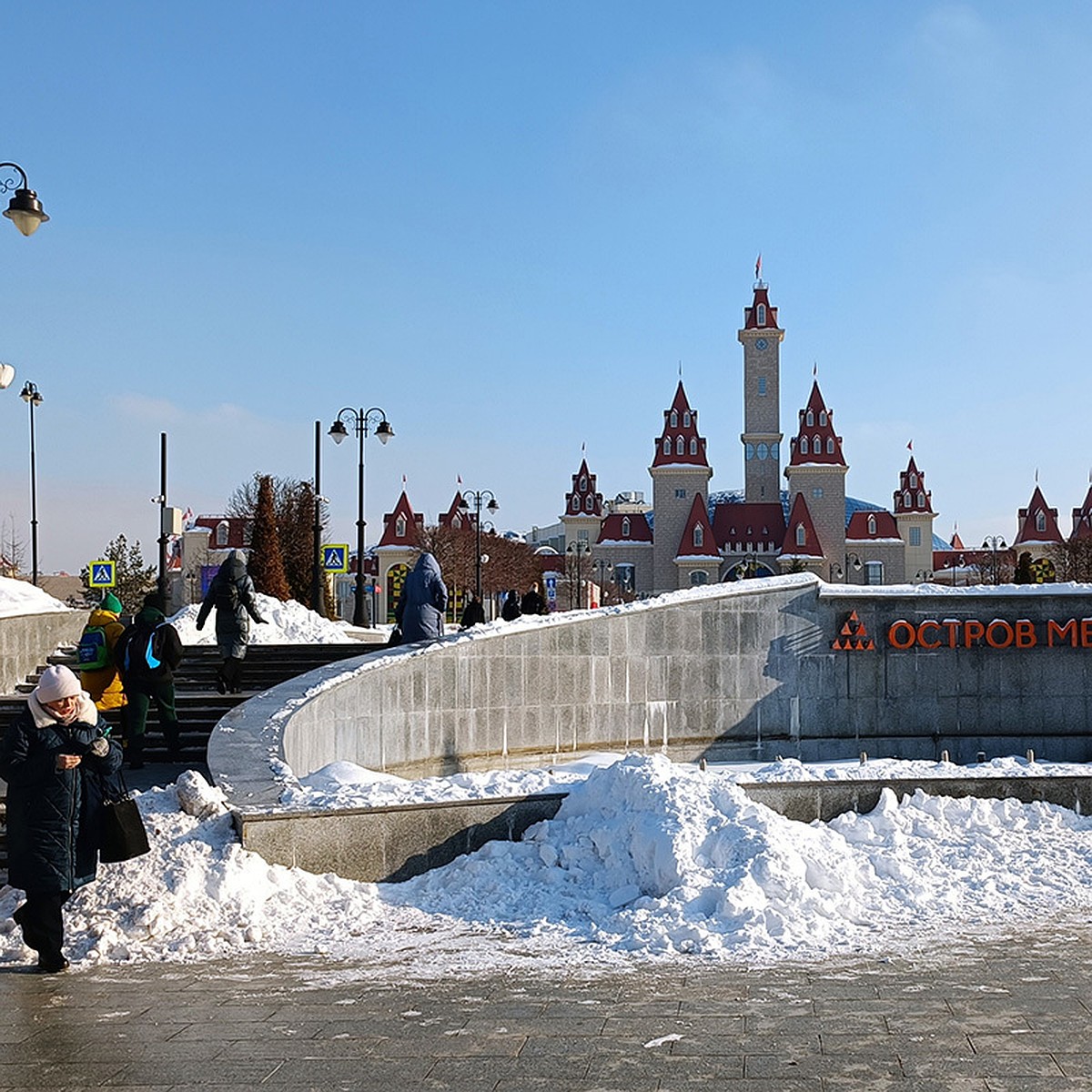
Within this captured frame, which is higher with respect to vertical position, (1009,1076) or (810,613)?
(810,613)

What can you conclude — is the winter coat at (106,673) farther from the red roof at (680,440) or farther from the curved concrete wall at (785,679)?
the red roof at (680,440)

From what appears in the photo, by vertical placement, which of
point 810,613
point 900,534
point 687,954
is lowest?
point 687,954

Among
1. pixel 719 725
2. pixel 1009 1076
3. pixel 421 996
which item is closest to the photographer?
pixel 1009 1076

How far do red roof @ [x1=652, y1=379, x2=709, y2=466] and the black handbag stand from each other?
11118cm

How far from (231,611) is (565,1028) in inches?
403

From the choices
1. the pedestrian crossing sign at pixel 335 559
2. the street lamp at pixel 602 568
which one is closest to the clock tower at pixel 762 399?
the street lamp at pixel 602 568

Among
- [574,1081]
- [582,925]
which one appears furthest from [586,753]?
[574,1081]

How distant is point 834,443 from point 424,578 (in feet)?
341

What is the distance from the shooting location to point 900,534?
126 meters

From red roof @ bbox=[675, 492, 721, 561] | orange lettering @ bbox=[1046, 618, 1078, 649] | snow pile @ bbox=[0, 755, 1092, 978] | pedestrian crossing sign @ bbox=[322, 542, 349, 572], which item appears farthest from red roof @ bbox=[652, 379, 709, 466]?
snow pile @ bbox=[0, 755, 1092, 978]

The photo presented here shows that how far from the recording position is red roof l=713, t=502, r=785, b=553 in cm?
11862

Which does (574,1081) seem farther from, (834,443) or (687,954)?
(834,443)

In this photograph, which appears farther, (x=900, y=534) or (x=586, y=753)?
(x=900, y=534)

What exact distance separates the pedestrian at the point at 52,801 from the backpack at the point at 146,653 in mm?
4927
